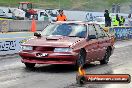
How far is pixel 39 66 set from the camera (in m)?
14.3

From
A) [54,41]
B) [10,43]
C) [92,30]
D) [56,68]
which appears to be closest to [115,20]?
[10,43]

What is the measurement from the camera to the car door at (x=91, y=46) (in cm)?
1395

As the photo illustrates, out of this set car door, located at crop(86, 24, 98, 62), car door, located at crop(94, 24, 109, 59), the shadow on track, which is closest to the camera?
the shadow on track

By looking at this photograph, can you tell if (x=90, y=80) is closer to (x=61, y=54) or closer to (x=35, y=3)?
(x=61, y=54)

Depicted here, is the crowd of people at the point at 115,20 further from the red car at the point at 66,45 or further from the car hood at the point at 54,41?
the car hood at the point at 54,41

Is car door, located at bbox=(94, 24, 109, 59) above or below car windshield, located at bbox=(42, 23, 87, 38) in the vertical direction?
below

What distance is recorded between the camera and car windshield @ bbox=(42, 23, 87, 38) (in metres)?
14.0

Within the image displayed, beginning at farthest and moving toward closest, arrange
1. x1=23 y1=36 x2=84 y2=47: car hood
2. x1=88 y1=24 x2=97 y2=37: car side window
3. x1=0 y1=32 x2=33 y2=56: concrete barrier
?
x1=0 y1=32 x2=33 y2=56: concrete barrier → x1=88 y1=24 x2=97 y2=37: car side window → x1=23 y1=36 x2=84 y2=47: car hood

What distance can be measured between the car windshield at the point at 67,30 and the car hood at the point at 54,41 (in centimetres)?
39

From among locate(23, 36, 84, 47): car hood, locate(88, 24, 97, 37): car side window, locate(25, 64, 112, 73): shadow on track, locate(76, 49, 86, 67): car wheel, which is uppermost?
locate(88, 24, 97, 37): car side window

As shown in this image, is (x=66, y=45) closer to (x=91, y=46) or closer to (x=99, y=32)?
(x=91, y=46)

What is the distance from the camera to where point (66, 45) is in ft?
42.0

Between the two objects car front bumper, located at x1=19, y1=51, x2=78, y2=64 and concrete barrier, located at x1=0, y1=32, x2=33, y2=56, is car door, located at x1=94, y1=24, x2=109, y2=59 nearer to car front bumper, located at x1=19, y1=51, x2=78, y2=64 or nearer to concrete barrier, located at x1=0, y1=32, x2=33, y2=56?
car front bumper, located at x1=19, y1=51, x2=78, y2=64

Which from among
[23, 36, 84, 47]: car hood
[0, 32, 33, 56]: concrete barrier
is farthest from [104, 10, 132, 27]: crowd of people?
[23, 36, 84, 47]: car hood
